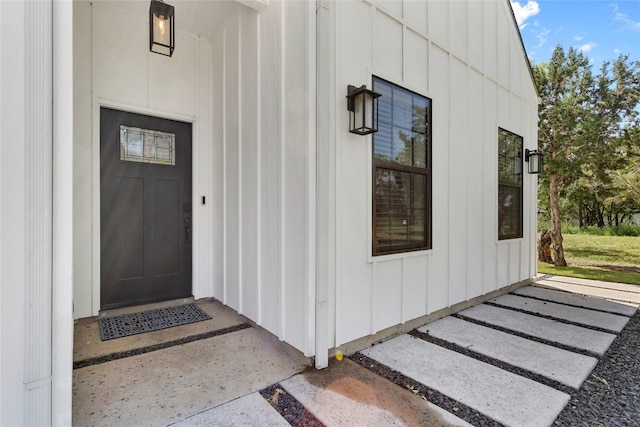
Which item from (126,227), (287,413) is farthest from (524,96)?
(126,227)

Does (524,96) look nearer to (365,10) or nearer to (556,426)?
(365,10)

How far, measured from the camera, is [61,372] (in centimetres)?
153

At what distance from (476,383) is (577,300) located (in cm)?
337

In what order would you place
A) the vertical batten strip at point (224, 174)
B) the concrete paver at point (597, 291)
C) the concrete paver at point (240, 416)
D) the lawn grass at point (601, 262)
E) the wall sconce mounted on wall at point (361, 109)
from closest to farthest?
the concrete paver at point (240, 416)
the wall sconce mounted on wall at point (361, 109)
the vertical batten strip at point (224, 174)
the concrete paver at point (597, 291)
the lawn grass at point (601, 262)

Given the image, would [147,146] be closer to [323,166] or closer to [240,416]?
[323,166]

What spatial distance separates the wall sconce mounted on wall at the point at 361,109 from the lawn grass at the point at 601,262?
637cm

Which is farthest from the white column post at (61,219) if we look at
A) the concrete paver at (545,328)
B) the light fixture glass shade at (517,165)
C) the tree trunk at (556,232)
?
the tree trunk at (556,232)

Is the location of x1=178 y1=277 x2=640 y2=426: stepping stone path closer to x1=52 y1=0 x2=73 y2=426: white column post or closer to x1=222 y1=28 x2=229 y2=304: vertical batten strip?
x1=52 y1=0 x2=73 y2=426: white column post

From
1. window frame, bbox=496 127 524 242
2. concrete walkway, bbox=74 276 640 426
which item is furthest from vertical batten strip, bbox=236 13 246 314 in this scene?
window frame, bbox=496 127 524 242

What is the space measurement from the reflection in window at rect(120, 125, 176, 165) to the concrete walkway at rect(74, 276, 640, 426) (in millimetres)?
1866

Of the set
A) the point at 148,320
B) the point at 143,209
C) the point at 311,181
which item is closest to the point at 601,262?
the point at 311,181

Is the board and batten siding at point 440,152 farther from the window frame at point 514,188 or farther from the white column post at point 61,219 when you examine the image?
the white column post at point 61,219

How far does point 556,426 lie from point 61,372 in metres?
2.70

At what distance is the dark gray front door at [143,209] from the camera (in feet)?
11.0
